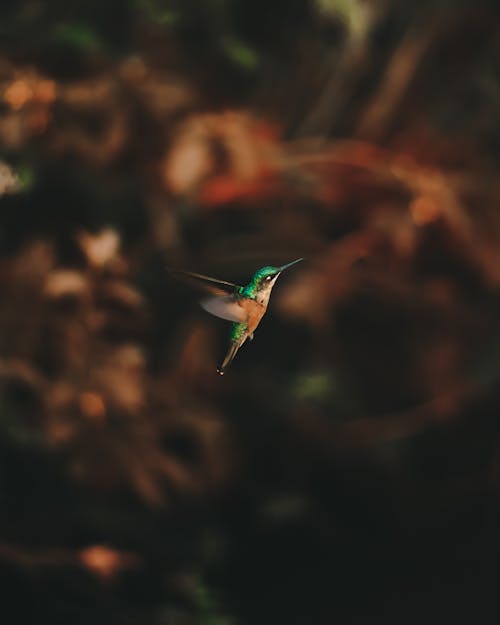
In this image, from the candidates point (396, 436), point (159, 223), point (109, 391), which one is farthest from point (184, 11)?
point (396, 436)

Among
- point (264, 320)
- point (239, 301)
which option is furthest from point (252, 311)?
point (264, 320)

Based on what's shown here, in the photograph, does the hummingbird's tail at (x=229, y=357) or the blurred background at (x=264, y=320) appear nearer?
the hummingbird's tail at (x=229, y=357)

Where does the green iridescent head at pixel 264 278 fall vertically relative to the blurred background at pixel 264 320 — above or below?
below

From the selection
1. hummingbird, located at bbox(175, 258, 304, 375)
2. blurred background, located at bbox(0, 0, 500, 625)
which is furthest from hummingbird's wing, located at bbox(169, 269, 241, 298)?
blurred background, located at bbox(0, 0, 500, 625)

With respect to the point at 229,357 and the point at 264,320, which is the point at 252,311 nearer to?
the point at 229,357

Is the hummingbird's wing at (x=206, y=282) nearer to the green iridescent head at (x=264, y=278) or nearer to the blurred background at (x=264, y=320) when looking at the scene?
the green iridescent head at (x=264, y=278)

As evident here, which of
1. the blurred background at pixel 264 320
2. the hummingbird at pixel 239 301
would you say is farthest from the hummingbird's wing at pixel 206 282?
the blurred background at pixel 264 320

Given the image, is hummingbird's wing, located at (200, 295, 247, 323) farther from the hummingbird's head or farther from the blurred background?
the blurred background

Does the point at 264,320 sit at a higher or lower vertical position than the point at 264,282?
higher
